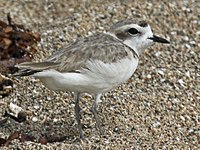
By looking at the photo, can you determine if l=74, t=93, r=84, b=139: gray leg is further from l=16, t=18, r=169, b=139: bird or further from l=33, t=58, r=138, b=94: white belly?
l=33, t=58, r=138, b=94: white belly

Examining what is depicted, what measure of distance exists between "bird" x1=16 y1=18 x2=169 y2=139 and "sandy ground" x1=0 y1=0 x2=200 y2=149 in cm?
26

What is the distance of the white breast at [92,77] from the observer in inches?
170

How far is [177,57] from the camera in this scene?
591cm

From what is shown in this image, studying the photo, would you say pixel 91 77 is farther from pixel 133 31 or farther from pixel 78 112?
pixel 133 31

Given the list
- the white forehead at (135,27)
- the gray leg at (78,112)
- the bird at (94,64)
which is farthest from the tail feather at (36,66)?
the white forehead at (135,27)

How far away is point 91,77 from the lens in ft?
14.4

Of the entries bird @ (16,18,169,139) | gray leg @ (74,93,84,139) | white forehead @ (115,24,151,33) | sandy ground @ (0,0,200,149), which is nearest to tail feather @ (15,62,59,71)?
bird @ (16,18,169,139)

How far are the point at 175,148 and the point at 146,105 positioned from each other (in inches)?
24.4

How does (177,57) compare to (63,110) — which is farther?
(177,57)

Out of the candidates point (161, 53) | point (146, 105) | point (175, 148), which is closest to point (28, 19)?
point (161, 53)

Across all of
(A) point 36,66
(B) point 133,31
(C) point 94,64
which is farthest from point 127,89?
(A) point 36,66

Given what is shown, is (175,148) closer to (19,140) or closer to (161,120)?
(161,120)

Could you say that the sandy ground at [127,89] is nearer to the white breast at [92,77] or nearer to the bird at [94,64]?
the bird at [94,64]

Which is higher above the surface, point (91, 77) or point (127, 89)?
point (127, 89)
